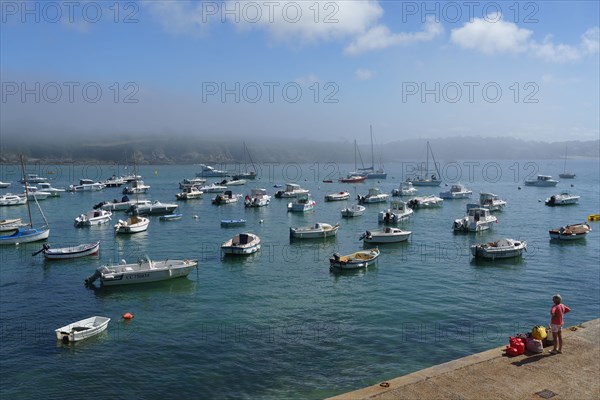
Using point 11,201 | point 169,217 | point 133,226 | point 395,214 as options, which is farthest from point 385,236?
point 11,201

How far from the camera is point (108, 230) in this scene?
65812 millimetres

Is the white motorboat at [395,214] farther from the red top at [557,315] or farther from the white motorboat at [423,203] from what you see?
the red top at [557,315]

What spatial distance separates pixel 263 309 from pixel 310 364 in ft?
29.4

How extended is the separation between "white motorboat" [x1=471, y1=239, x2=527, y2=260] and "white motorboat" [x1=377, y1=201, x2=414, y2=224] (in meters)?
23.1

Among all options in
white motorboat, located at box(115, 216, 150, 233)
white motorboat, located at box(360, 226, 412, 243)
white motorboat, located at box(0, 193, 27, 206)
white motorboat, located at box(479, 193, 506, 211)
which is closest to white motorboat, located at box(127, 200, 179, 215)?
white motorboat, located at box(115, 216, 150, 233)

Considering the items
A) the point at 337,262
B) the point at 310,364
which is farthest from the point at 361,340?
the point at 337,262

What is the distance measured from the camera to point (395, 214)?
70.4m

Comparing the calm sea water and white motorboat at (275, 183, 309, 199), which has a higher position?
white motorboat at (275, 183, 309, 199)

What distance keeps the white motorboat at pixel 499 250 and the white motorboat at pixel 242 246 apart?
1979 cm

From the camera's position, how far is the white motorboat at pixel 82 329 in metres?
26.1

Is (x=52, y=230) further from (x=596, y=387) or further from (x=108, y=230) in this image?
(x=596, y=387)

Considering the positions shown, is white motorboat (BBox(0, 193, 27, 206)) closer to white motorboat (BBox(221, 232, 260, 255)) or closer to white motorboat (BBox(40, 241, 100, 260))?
white motorboat (BBox(40, 241, 100, 260))

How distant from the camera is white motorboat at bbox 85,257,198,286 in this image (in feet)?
120

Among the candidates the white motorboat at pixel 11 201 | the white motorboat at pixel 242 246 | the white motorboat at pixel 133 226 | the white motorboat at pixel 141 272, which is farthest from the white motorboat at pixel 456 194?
the white motorboat at pixel 11 201
